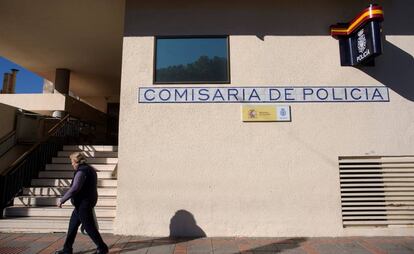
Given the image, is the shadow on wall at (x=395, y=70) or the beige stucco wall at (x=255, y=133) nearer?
the beige stucco wall at (x=255, y=133)

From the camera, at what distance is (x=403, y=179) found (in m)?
6.34

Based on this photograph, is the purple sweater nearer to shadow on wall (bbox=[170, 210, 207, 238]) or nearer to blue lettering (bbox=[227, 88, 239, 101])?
shadow on wall (bbox=[170, 210, 207, 238])

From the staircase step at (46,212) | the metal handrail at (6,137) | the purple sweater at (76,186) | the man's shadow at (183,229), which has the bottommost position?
the man's shadow at (183,229)

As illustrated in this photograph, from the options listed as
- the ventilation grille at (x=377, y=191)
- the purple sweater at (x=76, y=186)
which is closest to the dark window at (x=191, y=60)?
the purple sweater at (x=76, y=186)

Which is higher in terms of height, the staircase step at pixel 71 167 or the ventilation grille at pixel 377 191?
the staircase step at pixel 71 167

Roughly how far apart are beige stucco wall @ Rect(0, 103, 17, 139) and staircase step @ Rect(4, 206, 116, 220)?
226 centimetres

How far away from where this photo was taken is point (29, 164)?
789 cm

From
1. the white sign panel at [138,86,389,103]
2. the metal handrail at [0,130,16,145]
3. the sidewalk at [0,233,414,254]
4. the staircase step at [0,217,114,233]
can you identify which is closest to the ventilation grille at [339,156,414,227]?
the sidewalk at [0,233,414,254]

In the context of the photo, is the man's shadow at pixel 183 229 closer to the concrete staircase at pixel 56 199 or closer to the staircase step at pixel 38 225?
the staircase step at pixel 38 225

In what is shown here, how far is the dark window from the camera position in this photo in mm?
6605

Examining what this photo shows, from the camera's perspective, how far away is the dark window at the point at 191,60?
661 cm

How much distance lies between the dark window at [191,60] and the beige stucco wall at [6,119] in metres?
4.47

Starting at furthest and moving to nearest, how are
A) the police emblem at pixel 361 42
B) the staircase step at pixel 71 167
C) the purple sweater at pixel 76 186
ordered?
1. the staircase step at pixel 71 167
2. the police emblem at pixel 361 42
3. the purple sweater at pixel 76 186

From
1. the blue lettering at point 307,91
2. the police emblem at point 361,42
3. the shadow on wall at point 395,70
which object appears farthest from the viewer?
the shadow on wall at point 395,70
